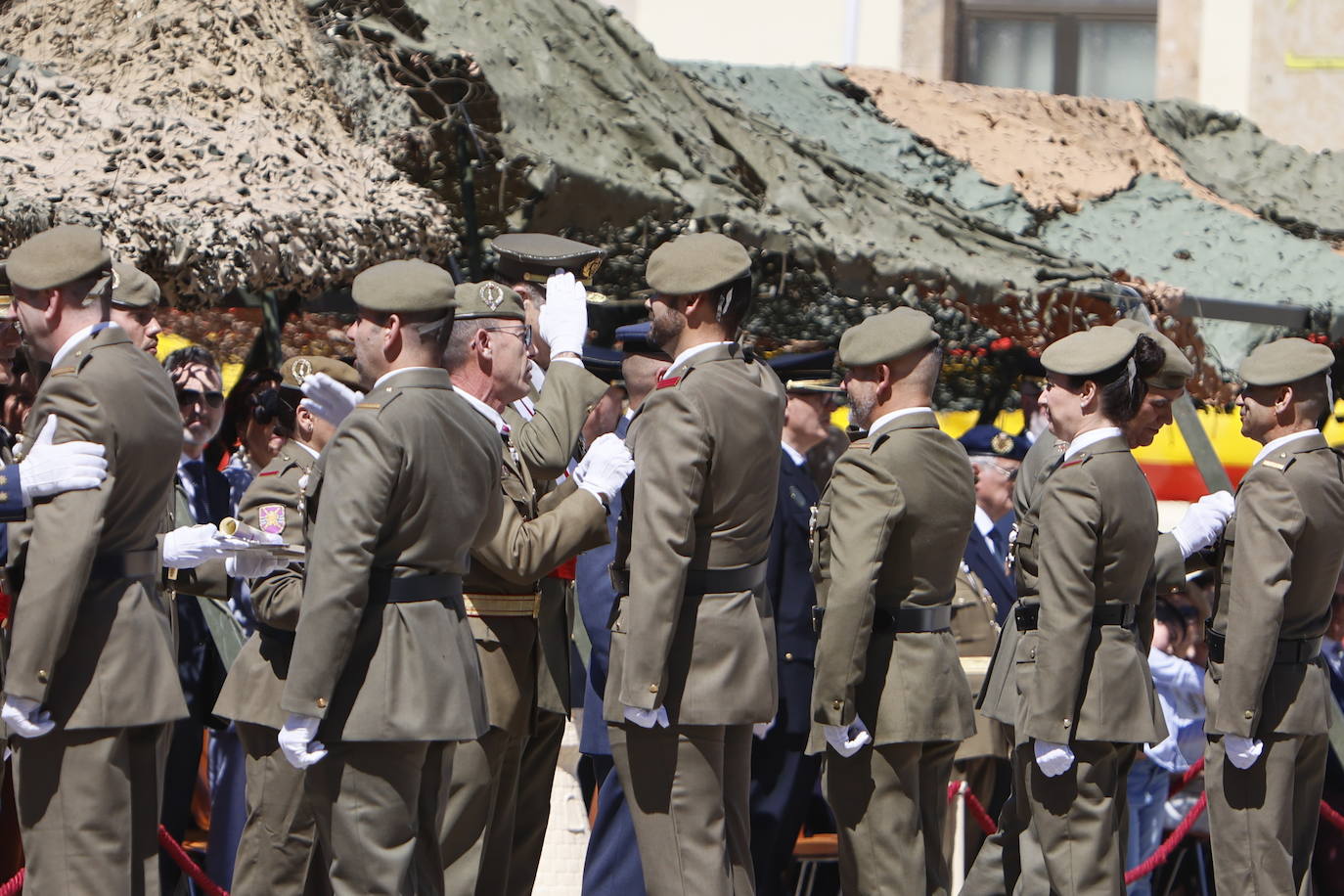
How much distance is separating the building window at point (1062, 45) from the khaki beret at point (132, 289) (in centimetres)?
1028

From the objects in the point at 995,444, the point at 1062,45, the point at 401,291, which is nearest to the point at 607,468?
the point at 401,291

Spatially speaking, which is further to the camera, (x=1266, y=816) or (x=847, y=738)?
(x=1266, y=816)

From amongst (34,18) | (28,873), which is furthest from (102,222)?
(28,873)

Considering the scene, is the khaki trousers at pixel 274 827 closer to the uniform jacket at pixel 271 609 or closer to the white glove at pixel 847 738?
the uniform jacket at pixel 271 609

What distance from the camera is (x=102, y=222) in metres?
5.17

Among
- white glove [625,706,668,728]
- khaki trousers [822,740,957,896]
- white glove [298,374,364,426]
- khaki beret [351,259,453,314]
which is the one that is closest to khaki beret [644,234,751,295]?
khaki beret [351,259,453,314]

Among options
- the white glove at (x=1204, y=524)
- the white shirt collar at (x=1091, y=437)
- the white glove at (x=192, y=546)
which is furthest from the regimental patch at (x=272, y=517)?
the white glove at (x=1204, y=524)

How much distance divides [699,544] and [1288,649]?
1925 millimetres

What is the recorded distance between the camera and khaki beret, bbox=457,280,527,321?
4.64 m

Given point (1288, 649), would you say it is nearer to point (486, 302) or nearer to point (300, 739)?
point (486, 302)

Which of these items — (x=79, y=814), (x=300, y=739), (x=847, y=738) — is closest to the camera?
(x=300, y=739)

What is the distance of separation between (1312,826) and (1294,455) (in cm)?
104

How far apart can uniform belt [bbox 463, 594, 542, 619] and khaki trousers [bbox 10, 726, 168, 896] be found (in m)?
0.85

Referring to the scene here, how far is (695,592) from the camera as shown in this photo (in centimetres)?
436
